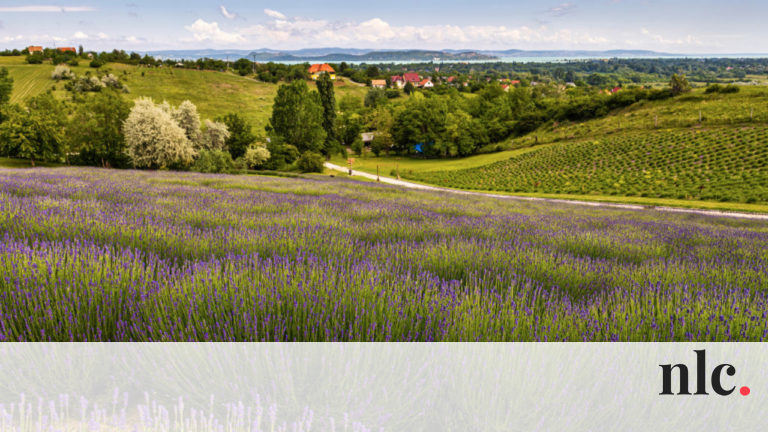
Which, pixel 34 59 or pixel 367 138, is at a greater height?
pixel 34 59

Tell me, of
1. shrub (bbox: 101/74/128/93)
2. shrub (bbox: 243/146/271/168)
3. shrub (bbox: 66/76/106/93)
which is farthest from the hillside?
shrub (bbox: 243/146/271/168)

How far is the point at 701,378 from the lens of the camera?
165 cm

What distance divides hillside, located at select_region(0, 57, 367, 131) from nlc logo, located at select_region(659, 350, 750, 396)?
108m

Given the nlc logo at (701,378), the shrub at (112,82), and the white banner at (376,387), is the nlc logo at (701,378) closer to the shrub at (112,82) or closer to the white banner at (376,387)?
the white banner at (376,387)

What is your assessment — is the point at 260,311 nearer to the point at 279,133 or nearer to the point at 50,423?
the point at 50,423

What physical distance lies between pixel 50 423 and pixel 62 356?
15.0 inches

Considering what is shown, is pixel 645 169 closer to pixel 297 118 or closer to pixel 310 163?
pixel 310 163

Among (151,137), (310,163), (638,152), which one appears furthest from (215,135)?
(638,152)

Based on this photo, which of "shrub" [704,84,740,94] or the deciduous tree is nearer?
A: the deciduous tree

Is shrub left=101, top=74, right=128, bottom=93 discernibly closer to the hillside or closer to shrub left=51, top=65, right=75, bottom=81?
the hillside

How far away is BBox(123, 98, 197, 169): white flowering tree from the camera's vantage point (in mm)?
42031

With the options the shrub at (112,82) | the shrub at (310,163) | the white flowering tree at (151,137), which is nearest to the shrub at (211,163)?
the white flowering tree at (151,137)

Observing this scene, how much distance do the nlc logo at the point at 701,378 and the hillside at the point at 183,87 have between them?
10845 centimetres

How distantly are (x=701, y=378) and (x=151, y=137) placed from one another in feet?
161
